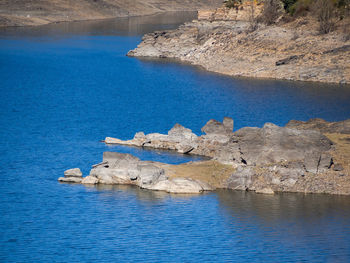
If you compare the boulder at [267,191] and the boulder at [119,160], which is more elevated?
the boulder at [119,160]

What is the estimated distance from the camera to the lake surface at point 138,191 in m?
29.3

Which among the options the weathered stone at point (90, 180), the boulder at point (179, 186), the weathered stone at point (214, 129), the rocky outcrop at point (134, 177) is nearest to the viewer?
the boulder at point (179, 186)

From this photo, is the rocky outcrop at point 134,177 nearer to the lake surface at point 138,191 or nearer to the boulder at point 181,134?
the lake surface at point 138,191

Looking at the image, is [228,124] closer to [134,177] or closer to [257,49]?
[134,177]

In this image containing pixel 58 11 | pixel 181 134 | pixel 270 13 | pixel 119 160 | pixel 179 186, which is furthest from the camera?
pixel 58 11

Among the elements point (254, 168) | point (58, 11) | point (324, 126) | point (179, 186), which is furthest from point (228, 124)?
point (58, 11)

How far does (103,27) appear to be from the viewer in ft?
474

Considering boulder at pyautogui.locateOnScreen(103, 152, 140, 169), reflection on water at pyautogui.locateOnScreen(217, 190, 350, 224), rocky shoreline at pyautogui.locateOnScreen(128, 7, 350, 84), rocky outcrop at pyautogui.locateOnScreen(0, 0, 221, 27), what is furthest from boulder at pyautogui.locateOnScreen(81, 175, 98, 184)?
rocky outcrop at pyautogui.locateOnScreen(0, 0, 221, 27)

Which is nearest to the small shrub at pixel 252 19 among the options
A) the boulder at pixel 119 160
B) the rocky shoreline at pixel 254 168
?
the rocky shoreline at pixel 254 168

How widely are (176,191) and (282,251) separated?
8164 millimetres

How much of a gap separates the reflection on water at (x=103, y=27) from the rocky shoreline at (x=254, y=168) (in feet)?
294

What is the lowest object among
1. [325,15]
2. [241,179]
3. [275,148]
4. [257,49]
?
[241,179]

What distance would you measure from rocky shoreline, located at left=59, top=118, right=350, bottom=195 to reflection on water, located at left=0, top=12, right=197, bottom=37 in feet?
294

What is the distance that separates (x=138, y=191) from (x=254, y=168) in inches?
257
